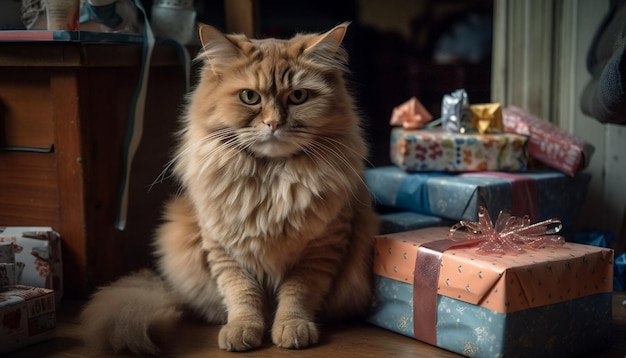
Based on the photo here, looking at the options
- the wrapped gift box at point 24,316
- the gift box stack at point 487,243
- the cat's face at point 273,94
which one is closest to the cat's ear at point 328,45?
the cat's face at point 273,94

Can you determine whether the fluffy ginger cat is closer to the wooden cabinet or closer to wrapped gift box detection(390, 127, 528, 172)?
the wooden cabinet

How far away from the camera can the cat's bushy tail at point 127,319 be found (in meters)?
1.48

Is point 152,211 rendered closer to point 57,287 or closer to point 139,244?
point 139,244

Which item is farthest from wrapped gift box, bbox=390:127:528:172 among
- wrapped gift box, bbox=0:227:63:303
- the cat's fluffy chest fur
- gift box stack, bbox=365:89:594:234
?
wrapped gift box, bbox=0:227:63:303

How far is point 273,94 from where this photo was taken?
150 centimetres

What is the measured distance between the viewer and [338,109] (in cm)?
157

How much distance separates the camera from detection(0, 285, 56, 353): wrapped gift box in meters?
1.48

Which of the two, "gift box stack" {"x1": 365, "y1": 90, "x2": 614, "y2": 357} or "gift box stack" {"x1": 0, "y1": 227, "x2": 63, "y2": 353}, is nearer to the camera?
"gift box stack" {"x1": 365, "y1": 90, "x2": 614, "y2": 357}

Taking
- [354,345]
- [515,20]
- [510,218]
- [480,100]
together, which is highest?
[515,20]

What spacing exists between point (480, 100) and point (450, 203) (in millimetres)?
765

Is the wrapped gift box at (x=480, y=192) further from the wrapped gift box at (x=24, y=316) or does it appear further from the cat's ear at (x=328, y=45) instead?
the wrapped gift box at (x=24, y=316)

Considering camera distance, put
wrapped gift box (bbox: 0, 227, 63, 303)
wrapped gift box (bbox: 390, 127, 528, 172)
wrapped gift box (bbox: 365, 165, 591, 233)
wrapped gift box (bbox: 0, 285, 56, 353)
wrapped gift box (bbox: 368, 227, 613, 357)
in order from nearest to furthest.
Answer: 1. wrapped gift box (bbox: 368, 227, 613, 357)
2. wrapped gift box (bbox: 0, 285, 56, 353)
3. wrapped gift box (bbox: 0, 227, 63, 303)
4. wrapped gift box (bbox: 365, 165, 591, 233)
5. wrapped gift box (bbox: 390, 127, 528, 172)

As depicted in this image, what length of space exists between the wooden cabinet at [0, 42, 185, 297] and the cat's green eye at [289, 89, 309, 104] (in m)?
0.59

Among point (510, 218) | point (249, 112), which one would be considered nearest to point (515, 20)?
point (510, 218)
